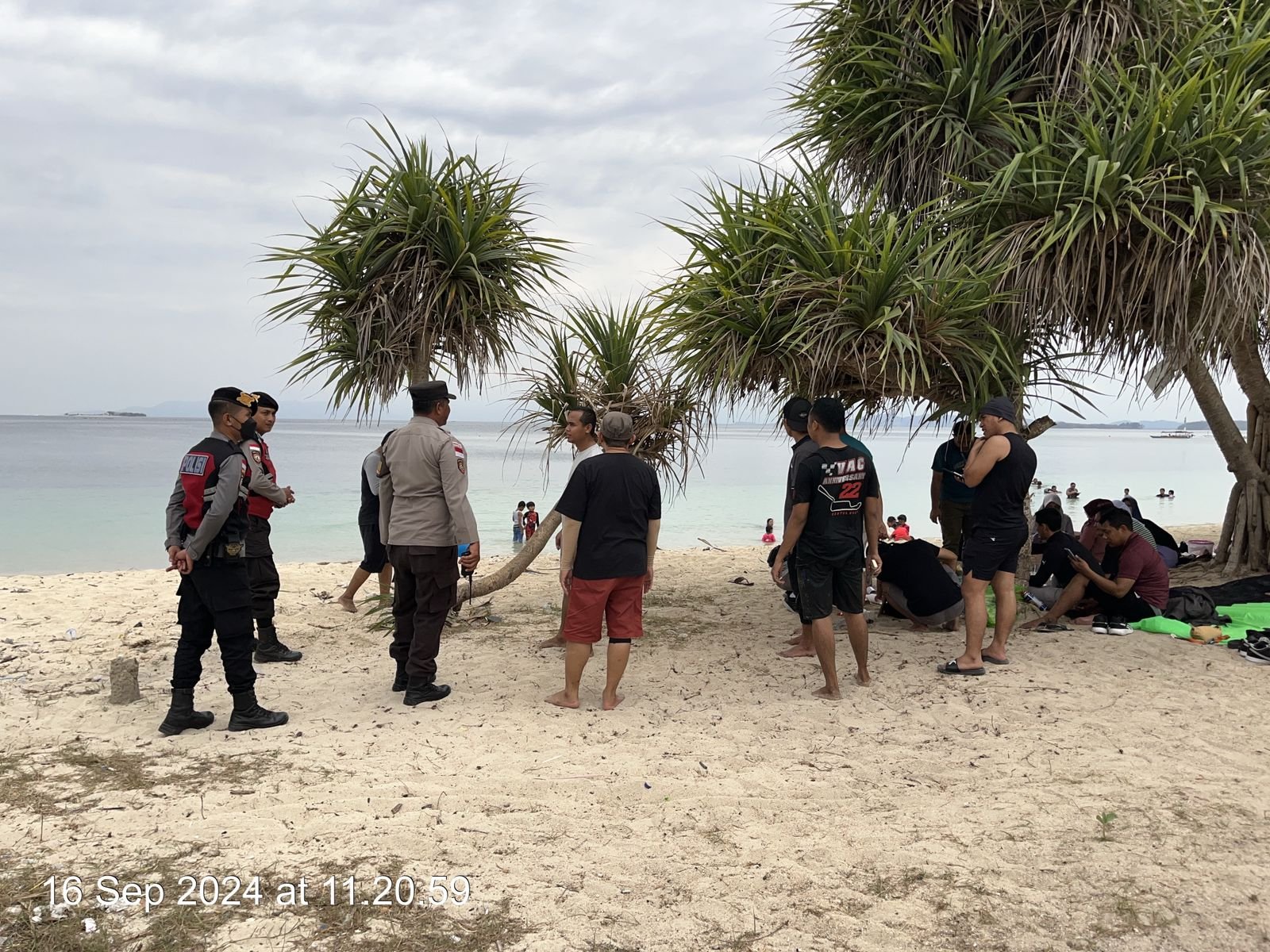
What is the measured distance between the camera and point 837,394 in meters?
6.29

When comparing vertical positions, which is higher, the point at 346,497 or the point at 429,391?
the point at 429,391

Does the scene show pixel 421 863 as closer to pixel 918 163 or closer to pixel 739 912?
pixel 739 912

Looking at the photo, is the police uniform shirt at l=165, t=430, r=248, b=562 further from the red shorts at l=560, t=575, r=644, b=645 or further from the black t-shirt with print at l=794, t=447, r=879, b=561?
the black t-shirt with print at l=794, t=447, r=879, b=561

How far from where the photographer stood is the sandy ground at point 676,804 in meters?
2.38

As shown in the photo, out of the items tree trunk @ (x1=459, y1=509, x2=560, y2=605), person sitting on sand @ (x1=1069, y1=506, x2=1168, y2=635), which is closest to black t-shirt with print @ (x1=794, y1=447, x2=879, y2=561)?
person sitting on sand @ (x1=1069, y1=506, x2=1168, y2=635)

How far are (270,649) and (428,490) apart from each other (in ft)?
6.48

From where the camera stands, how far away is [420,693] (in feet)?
14.5

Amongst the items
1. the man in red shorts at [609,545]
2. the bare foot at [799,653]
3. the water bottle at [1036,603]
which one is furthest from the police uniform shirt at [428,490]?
the water bottle at [1036,603]

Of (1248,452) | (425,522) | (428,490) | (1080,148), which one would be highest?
(1080,148)

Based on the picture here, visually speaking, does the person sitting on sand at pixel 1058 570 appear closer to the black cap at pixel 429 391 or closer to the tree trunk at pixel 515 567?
the tree trunk at pixel 515 567

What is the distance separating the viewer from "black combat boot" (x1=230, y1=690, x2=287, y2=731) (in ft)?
13.0

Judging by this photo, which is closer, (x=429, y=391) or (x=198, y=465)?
(x=198, y=465)

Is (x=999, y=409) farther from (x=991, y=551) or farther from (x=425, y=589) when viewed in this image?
(x=425, y=589)

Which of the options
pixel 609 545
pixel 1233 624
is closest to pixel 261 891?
pixel 609 545
